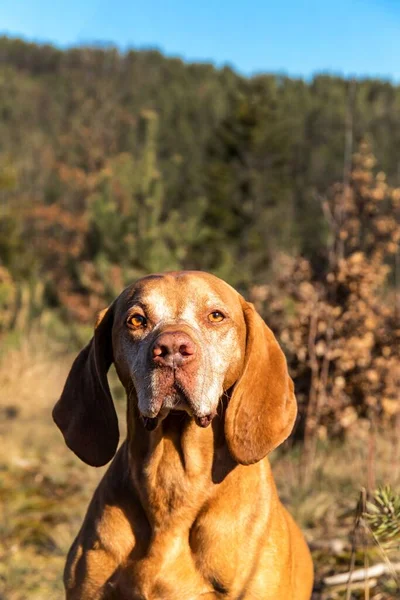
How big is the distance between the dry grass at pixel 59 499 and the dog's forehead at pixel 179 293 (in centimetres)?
173

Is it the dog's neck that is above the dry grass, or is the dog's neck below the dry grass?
above

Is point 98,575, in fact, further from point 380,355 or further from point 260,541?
point 380,355

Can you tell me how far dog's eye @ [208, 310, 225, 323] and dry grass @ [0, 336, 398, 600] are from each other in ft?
5.50

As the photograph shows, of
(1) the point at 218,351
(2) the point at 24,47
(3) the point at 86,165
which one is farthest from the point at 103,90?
(2) the point at 24,47

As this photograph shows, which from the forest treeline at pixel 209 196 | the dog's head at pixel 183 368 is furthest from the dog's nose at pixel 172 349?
the forest treeline at pixel 209 196

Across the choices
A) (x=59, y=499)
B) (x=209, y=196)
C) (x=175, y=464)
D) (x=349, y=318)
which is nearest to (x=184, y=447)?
(x=175, y=464)

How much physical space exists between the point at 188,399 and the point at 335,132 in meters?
56.3

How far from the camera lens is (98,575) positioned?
2.77 meters

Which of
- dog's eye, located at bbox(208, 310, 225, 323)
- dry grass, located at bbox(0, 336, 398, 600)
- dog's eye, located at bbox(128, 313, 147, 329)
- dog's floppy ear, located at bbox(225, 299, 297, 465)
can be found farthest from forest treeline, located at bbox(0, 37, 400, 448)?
dog's eye, located at bbox(128, 313, 147, 329)

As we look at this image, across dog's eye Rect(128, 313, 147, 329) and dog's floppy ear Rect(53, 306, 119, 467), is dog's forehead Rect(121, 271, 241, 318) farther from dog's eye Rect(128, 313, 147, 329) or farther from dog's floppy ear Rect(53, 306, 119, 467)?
dog's floppy ear Rect(53, 306, 119, 467)

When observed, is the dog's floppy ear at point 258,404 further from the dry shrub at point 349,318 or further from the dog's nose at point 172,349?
the dry shrub at point 349,318

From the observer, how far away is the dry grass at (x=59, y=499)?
4539 millimetres

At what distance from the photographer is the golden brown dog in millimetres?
2686

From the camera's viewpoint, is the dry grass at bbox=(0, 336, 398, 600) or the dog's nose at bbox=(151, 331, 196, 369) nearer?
the dog's nose at bbox=(151, 331, 196, 369)
